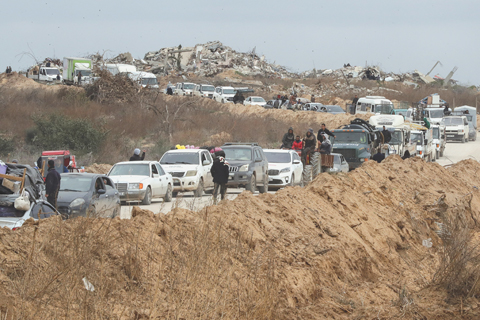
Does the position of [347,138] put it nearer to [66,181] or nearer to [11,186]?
[66,181]

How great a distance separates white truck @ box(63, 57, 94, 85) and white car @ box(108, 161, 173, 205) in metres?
35.0

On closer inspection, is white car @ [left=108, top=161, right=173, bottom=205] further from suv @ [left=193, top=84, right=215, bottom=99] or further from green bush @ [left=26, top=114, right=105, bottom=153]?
suv @ [left=193, top=84, right=215, bottom=99]

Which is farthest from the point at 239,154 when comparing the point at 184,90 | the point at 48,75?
the point at 48,75

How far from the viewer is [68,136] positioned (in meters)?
32.8

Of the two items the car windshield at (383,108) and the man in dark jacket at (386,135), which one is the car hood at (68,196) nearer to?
the man in dark jacket at (386,135)

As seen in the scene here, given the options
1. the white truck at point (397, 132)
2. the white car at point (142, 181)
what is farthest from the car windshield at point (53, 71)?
the white car at point (142, 181)

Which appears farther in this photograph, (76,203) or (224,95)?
(224,95)

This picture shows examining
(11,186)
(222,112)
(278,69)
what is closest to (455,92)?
(278,69)

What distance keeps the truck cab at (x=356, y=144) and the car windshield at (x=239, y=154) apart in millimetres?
7493

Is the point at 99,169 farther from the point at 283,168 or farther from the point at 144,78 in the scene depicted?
the point at 144,78

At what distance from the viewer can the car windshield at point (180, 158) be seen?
24469 mm

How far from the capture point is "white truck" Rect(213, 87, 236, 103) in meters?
59.7

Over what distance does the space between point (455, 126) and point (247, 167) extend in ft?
121

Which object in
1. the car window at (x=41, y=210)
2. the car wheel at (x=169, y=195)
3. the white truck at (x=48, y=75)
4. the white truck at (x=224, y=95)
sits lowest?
the car wheel at (x=169, y=195)
